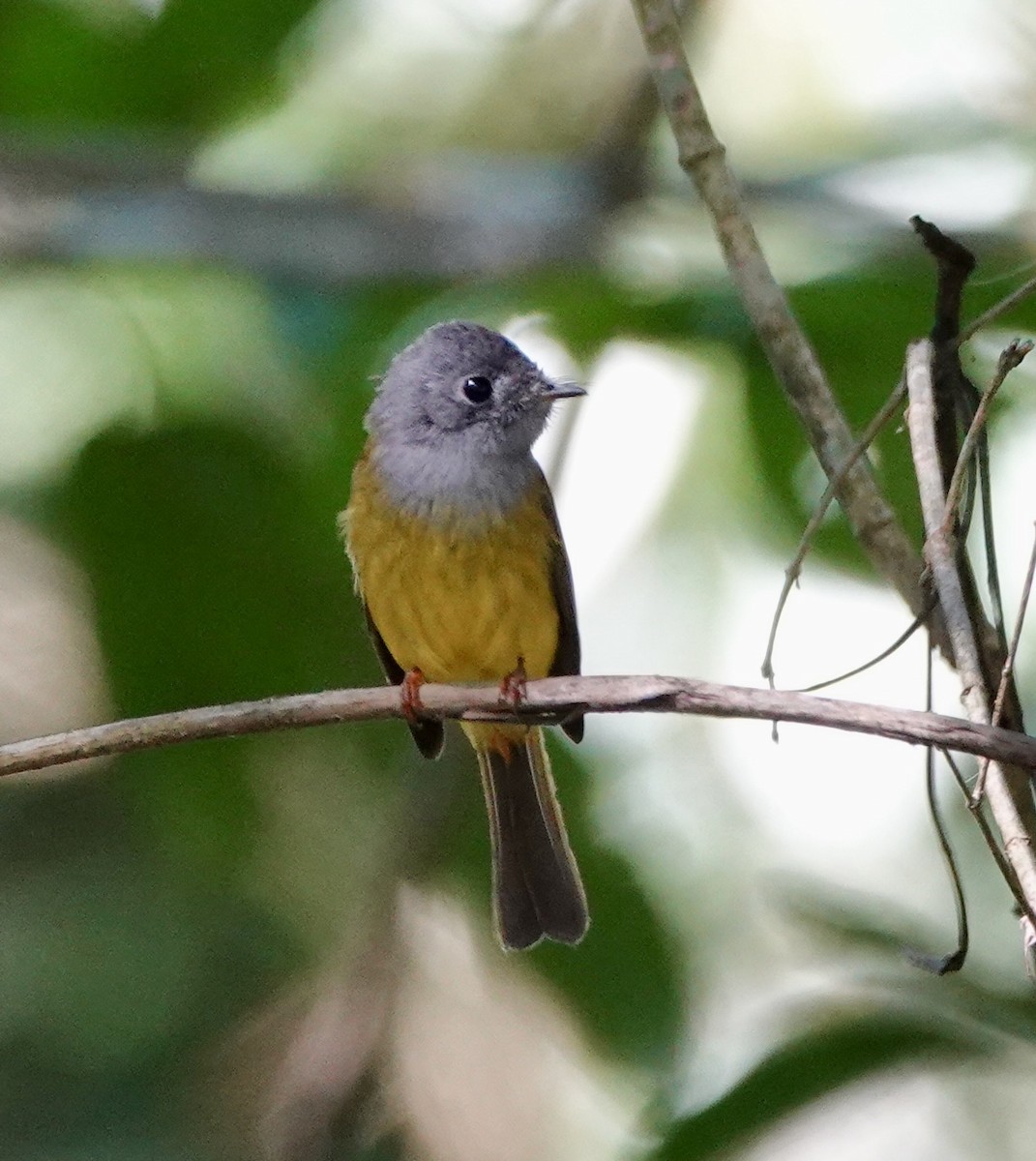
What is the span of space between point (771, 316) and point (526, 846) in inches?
60.7

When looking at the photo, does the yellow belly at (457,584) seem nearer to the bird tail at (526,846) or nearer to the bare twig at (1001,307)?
the bird tail at (526,846)

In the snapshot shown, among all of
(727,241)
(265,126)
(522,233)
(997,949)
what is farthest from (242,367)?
(997,949)

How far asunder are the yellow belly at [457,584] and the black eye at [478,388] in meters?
0.32

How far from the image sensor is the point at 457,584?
3.35 metres

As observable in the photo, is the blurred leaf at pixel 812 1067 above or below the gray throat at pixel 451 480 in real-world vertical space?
below

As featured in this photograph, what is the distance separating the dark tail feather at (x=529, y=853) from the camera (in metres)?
3.34

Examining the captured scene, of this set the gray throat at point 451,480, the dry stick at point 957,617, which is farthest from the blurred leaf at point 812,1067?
the gray throat at point 451,480

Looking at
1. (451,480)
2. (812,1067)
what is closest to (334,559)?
(451,480)

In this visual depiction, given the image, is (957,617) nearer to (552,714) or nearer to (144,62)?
(552,714)

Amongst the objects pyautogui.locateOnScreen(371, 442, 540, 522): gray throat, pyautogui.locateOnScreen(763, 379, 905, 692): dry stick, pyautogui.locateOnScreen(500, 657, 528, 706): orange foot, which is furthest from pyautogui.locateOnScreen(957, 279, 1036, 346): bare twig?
Result: pyautogui.locateOnScreen(371, 442, 540, 522): gray throat

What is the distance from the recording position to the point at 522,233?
12.0 feet

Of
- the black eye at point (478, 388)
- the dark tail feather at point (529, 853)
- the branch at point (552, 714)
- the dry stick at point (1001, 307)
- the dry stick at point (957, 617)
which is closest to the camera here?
the branch at point (552, 714)

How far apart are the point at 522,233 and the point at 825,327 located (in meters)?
0.73

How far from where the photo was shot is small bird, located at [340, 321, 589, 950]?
11.0ft
